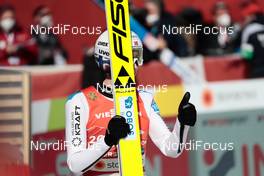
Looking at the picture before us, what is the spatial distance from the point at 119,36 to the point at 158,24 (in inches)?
100

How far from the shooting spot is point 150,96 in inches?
216

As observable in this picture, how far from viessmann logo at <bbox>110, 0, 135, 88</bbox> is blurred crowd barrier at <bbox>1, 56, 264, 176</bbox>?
2179 millimetres

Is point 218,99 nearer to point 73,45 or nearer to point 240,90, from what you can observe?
point 240,90

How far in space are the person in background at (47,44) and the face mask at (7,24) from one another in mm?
382

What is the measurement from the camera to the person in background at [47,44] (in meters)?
6.83

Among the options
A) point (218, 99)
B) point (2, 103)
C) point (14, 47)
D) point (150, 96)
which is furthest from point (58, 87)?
point (150, 96)

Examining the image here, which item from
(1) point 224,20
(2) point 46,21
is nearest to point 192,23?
(1) point 224,20

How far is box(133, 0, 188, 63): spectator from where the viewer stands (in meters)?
7.49

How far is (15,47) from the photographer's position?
26.1 feet

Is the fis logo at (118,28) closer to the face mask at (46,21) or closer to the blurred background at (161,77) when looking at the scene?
the blurred background at (161,77)

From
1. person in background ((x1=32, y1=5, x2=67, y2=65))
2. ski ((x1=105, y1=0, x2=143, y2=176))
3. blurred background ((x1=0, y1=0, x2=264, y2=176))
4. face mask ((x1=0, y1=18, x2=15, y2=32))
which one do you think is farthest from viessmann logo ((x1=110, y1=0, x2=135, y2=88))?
face mask ((x1=0, y1=18, x2=15, y2=32))

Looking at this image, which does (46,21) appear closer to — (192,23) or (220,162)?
(220,162)

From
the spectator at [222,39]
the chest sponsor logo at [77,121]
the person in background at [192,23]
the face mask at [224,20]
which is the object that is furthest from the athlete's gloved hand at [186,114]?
the face mask at [224,20]

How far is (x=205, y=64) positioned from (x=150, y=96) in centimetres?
392
